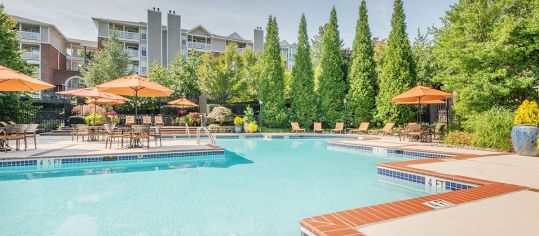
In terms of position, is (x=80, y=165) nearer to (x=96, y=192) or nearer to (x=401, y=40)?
(x=96, y=192)

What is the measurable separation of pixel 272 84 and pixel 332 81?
4.57 metres

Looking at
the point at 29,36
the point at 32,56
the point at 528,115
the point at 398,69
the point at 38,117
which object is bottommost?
the point at 528,115

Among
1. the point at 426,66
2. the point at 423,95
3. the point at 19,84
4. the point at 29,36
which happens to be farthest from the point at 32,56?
the point at 426,66

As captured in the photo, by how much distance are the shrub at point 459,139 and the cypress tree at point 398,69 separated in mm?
6897

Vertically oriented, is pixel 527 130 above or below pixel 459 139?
above

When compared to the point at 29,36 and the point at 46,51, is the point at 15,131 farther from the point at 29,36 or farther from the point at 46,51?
the point at 29,36

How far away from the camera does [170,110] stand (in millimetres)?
23125

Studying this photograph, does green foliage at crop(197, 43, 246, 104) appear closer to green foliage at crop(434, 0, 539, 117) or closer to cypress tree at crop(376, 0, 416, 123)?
cypress tree at crop(376, 0, 416, 123)

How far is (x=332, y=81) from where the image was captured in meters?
21.4

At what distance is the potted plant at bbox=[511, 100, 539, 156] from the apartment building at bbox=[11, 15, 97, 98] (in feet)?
116

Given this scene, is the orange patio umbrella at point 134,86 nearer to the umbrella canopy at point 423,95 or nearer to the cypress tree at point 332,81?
the umbrella canopy at point 423,95

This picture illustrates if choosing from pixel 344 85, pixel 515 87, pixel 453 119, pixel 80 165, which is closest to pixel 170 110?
pixel 344 85

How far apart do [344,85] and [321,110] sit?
2.58m

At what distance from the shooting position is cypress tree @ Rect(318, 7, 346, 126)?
838 inches
